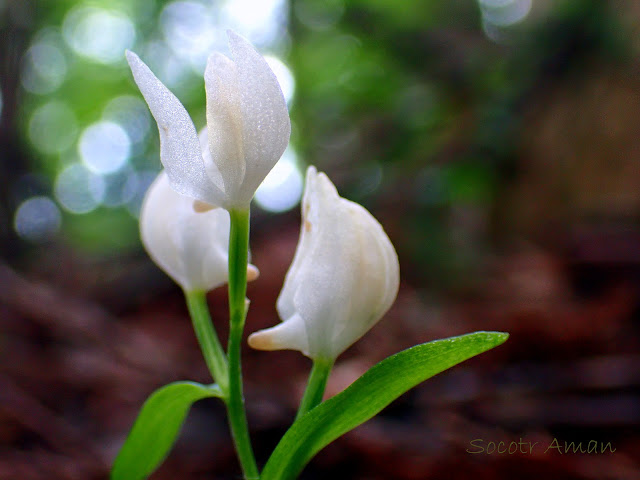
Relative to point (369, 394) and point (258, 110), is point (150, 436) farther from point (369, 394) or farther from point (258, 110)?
point (258, 110)

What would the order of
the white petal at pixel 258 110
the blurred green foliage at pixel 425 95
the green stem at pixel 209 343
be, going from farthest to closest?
1. the blurred green foliage at pixel 425 95
2. the green stem at pixel 209 343
3. the white petal at pixel 258 110

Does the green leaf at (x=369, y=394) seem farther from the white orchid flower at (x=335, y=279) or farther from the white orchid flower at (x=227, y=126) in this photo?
the white orchid flower at (x=227, y=126)

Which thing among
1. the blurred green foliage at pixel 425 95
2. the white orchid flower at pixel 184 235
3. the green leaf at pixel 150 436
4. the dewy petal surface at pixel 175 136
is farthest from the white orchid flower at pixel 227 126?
the blurred green foliage at pixel 425 95

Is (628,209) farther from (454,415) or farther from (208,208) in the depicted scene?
(208,208)

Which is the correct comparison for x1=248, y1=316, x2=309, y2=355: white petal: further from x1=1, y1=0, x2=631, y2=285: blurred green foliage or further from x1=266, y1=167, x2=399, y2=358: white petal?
x1=1, y1=0, x2=631, y2=285: blurred green foliage

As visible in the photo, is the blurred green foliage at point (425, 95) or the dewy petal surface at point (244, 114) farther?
the blurred green foliage at point (425, 95)

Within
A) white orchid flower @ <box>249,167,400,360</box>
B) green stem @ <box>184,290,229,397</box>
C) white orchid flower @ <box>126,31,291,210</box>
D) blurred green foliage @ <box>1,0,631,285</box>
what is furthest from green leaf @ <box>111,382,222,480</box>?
blurred green foliage @ <box>1,0,631,285</box>

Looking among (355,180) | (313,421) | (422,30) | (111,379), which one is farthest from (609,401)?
(422,30)
